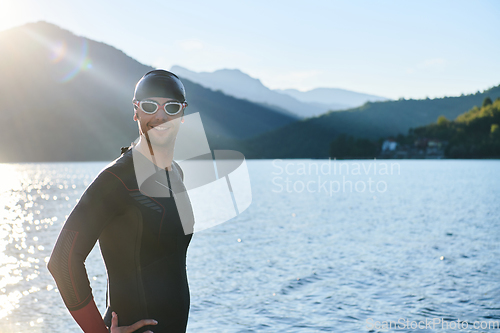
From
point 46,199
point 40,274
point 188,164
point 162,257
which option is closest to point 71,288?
point 162,257

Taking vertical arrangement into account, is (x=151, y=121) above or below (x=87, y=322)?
above

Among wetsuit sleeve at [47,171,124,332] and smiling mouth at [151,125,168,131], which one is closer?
wetsuit sleeve at [47,171,124,332]

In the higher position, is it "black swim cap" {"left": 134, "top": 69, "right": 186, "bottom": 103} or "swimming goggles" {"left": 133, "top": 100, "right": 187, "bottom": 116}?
"black swim cap" {"left": 134, "top": 69, "right": 186, "bottom": 103}

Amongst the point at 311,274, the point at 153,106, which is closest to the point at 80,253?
the point at 153,106

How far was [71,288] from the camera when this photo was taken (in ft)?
7.53

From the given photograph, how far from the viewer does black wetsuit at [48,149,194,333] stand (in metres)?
2.30

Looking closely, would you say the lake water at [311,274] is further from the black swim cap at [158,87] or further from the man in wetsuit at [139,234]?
the black swim cap at [158,87]

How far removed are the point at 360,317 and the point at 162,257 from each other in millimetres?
13034

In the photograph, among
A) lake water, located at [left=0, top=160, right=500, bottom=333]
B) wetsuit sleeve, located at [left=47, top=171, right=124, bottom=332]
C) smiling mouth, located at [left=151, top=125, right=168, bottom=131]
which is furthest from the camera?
lake water, located at [left=0, top=160, right=500, bottom=333]

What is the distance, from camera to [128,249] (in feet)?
8.42

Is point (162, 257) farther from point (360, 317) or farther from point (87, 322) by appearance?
point (360, 317)

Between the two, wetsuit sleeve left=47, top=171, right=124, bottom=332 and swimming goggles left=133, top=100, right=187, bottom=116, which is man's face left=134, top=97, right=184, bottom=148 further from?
wetsuit sleeve left=47, top=171, right=124, bottom=332

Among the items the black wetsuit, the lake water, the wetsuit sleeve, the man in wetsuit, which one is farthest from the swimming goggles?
the lake water

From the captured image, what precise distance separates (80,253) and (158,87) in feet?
3.83
